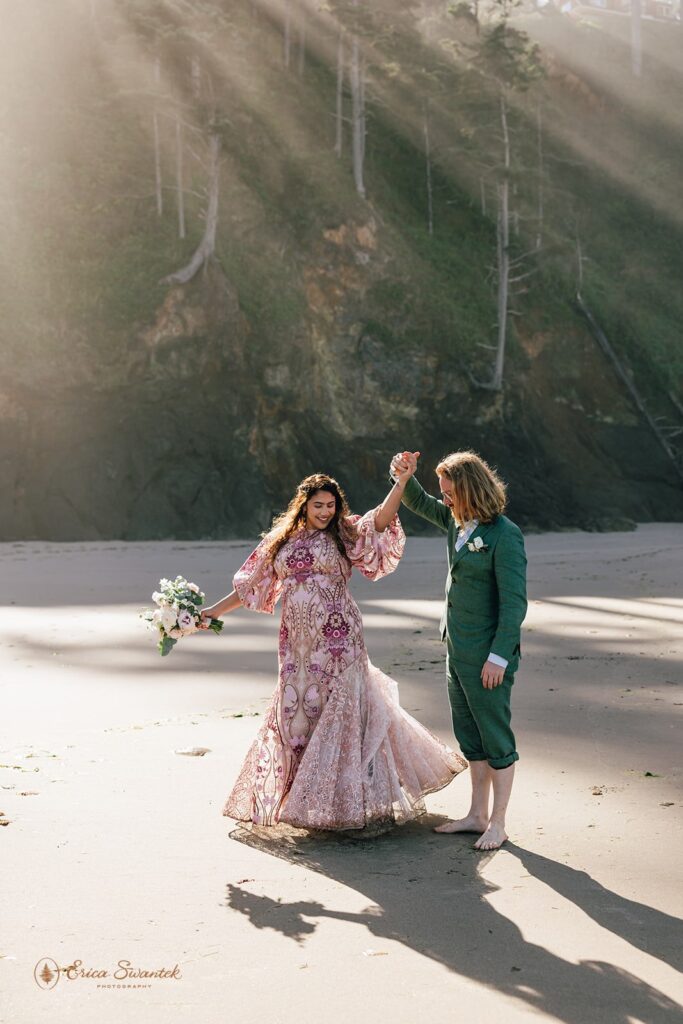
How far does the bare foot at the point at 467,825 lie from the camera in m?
5.96

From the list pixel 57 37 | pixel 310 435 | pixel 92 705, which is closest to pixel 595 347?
pixel 310 435

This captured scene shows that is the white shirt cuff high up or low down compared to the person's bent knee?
up

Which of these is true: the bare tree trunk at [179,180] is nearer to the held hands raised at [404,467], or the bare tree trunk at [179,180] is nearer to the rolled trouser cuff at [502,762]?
the held hands raised at [404,467]

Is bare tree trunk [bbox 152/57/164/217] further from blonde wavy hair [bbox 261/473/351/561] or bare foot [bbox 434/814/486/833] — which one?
bare foot [bbox 434/814/486/833]

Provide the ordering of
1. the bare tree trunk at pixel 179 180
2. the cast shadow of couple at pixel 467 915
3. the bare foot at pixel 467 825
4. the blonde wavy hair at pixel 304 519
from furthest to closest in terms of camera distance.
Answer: the bare tree trunk at pixel 179 180 → the blonde wavy hair at pixel 304 519 → the bare foot at pixel 467 825 → the cast shadow of couple at pixel 467 915

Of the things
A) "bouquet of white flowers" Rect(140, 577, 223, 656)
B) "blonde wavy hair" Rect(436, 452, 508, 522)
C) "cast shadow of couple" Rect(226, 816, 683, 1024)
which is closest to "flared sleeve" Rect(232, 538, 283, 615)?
"bouquet of white flowers" Rect(140, 577, 223, 656)

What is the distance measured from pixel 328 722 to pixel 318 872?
0.79 metres

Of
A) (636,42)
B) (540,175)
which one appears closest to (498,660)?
(540,175)

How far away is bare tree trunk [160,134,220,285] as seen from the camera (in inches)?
1229

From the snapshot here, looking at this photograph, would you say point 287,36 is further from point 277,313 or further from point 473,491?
point 473,491

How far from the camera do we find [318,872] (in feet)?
17.7

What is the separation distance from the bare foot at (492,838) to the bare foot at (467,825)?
0.59ft

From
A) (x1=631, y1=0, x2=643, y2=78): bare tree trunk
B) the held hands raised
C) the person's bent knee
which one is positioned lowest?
the person's bent knee

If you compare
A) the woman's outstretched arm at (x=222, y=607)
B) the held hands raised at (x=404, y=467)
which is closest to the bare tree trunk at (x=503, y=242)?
the held hands raised at (x=404, y=467)
